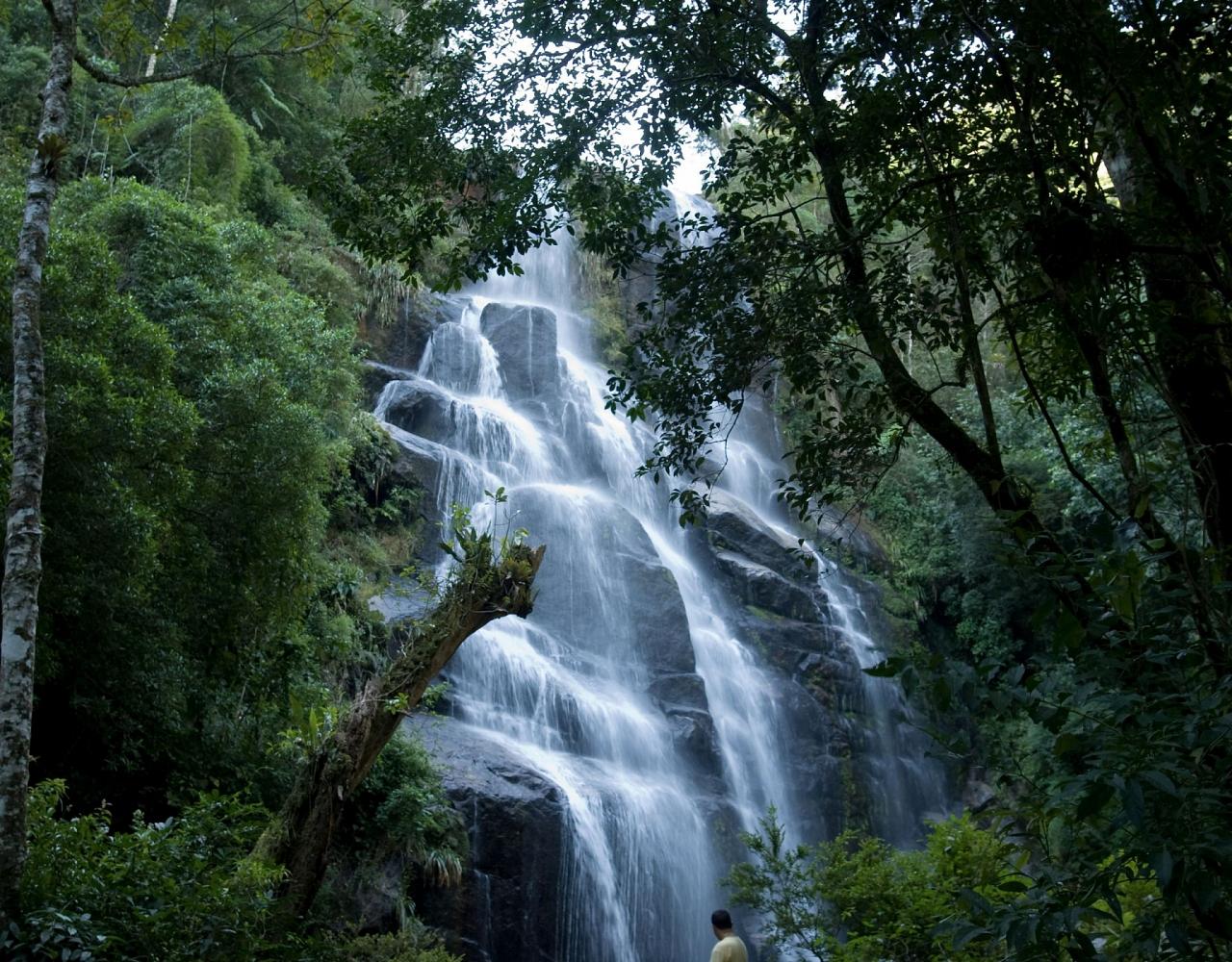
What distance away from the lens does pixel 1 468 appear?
7941 mm

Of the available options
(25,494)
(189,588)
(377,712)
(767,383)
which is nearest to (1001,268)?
(767,383)

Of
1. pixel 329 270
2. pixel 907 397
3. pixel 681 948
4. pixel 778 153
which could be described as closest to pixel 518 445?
pixel 329 270

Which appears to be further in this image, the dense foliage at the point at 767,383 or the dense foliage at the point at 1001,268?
the dense foliage at the point at 767,383

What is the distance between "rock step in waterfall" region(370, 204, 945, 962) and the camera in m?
12.9

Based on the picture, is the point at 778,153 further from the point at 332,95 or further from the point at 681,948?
the point at 332,95

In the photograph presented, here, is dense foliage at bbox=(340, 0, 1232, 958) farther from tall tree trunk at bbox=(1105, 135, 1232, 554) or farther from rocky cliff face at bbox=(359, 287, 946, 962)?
rocky cliff face at bbox=(359, 287, 946, 962)

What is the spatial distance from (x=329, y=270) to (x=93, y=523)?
37.4 feet

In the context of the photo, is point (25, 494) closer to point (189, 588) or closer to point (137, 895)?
point (137, 895)

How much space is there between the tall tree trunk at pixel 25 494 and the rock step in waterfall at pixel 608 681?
22.9ft

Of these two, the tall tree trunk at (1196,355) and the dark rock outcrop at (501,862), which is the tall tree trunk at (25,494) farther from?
the dark rock outcrop at (501,862)

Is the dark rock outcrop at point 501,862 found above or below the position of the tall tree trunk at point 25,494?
below

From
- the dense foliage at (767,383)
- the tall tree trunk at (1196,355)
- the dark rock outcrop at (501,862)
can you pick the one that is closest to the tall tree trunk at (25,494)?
the dense foliage at (767,383)

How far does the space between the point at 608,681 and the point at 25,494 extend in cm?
1214

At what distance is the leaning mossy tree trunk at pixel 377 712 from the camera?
8.08 metres
